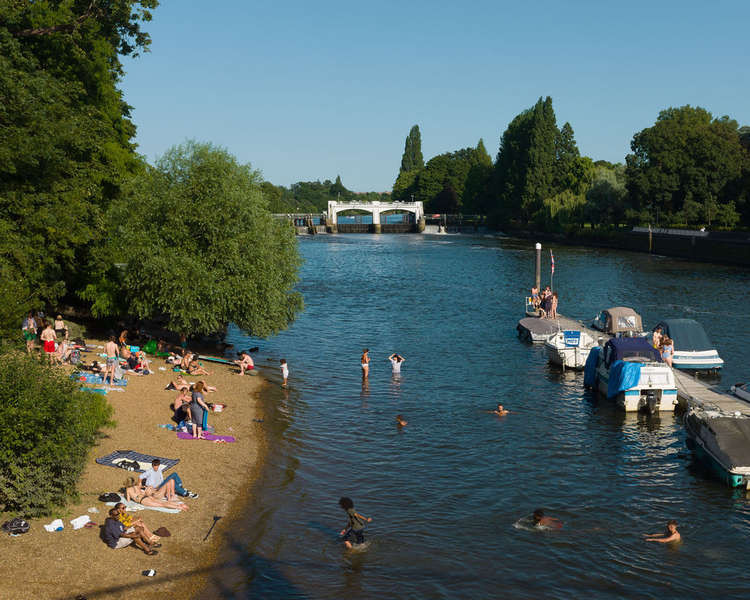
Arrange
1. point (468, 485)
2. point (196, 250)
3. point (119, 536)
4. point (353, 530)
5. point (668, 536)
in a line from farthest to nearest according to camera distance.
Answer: point (196, 250)
point (468, 485)
point (668, 536)
point (353, 530)
point (119, 536)

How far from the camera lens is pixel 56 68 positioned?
117 ft

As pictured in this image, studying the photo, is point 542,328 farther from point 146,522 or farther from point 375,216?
point 375,216

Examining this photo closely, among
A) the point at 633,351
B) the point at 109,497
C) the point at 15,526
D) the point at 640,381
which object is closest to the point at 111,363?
the point at 109,497

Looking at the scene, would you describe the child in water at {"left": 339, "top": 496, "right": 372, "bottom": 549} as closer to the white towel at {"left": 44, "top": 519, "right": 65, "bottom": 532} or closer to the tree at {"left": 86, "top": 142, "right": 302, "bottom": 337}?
the white towel at {"left": 44, "top": 519, "right": 65, "bottom": 532}

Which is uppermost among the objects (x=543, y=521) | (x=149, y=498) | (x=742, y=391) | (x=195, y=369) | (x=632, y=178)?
(x=632, y=178)

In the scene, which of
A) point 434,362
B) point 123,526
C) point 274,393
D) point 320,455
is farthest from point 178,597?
point 434,362

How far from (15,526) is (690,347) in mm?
32248

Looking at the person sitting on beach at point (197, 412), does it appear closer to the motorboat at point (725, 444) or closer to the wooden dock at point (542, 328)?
the motorboat at point (725, 444)

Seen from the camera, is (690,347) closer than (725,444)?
No

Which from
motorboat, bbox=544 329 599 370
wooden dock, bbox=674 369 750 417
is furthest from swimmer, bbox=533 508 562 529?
motorboat, bbox=544 329 599 370

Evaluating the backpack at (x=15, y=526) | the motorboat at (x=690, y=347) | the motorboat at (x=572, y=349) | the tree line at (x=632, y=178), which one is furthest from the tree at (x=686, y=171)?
the backpack at (x=15, y=526)

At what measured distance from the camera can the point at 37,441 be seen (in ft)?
49.8

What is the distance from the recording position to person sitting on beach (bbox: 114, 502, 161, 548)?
14.9 m

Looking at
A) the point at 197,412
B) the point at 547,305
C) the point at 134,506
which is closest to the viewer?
the point at 134,506
